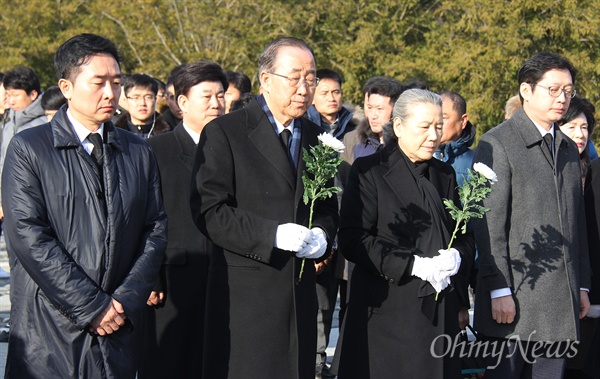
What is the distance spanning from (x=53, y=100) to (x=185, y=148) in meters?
3.15

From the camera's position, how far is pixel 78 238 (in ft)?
14.6

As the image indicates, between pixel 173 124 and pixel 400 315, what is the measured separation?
3.54m

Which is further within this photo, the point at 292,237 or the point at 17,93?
the point at 17,93

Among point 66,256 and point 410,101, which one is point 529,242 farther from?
point 66,256

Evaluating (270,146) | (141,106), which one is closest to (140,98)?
(141,106)

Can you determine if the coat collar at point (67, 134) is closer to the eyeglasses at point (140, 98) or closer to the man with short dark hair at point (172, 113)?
the man with short dark hair at point (172, 113)

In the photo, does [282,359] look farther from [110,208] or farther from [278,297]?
[110,208]

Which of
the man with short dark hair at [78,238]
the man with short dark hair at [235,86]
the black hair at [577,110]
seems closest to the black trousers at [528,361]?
the black hair at [577,110]

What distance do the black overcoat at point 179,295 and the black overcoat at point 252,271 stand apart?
3.25ft

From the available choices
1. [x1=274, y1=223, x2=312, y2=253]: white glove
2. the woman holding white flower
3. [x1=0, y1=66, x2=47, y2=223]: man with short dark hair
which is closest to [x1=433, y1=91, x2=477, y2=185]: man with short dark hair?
the woman holding white flower

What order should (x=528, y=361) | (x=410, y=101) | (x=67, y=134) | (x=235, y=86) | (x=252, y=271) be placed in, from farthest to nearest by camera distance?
(x=235, y=86)
(x=528, y=361)
(x=410, y=101)
(x=252, y=271)
(x=67, y=134)

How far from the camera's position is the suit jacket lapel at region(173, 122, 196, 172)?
6125mm

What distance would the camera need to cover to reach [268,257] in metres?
4.73

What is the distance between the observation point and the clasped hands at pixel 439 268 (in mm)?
4996
